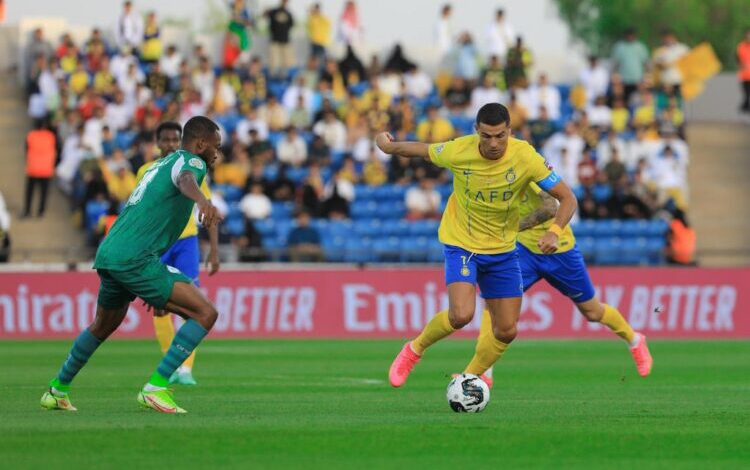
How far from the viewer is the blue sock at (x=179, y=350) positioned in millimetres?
12766

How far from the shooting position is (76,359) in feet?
43.0

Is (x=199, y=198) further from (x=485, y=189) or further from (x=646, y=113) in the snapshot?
(x=646, y=113)

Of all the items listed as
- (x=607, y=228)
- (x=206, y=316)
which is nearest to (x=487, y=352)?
(x=206, y=316)

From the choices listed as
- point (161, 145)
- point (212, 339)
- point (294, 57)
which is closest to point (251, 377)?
point (161, 145)

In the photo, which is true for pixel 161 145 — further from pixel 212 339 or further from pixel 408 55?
pixel 408 55

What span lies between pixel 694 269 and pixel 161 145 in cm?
1492

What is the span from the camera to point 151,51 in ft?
117

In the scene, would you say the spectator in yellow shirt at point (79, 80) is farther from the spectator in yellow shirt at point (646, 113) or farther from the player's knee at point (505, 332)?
the player's knee at point (505, 332)

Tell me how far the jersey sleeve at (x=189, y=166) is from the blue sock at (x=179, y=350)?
109cm

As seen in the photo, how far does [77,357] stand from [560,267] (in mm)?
5573

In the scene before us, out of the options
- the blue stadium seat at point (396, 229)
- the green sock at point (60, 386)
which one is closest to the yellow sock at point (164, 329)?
the green sock at point (60, 386)

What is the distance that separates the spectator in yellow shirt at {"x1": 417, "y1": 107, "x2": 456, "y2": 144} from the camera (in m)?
33.8

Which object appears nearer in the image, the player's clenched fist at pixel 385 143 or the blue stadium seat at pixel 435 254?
the player's clenched fist at pixel 385 143

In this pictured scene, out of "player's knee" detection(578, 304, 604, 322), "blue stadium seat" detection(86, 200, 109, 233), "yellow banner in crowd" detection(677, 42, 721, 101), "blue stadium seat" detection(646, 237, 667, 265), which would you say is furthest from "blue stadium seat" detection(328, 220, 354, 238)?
"player's knee" detection(578, 304, 604, 322)
